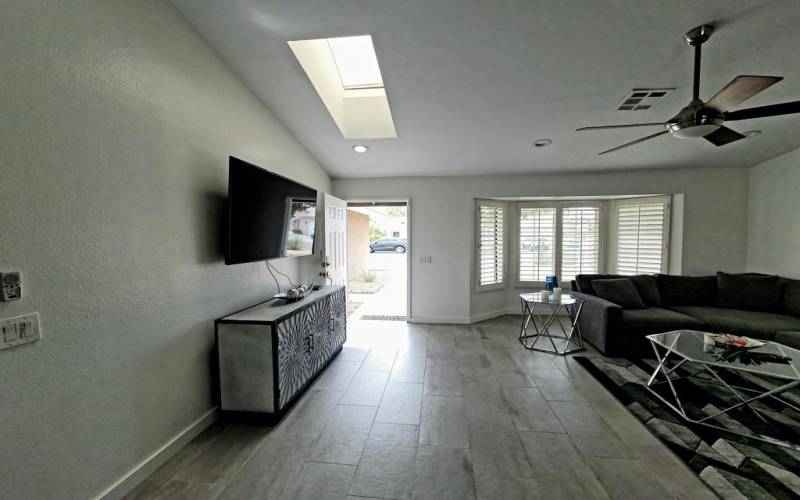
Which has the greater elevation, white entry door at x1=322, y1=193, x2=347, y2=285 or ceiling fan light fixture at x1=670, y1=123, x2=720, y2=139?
ceiling fan light fixture at x1=670, y1=123, x2=720, y2=139

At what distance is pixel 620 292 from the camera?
3.76 meters

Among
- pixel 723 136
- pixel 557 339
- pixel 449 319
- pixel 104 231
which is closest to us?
pixel 104 231

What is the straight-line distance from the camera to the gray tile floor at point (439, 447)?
5.44ft

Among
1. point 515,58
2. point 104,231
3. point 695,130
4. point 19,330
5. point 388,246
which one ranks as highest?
point 515,58

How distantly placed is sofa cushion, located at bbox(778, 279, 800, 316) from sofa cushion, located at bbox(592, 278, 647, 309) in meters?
1.44

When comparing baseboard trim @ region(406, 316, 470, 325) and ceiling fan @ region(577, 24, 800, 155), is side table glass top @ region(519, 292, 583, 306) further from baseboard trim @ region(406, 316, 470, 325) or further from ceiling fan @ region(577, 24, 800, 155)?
ceiling fan @ region(577, 24, 800, 155)

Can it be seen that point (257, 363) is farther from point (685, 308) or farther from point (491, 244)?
point (685, 308)

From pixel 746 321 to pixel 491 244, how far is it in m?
2.95

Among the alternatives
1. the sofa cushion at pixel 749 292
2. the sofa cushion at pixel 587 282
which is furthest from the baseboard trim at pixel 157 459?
the sofa cushion at pixel 749 292

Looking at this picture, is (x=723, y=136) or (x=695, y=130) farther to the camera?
(x=723, y=136)

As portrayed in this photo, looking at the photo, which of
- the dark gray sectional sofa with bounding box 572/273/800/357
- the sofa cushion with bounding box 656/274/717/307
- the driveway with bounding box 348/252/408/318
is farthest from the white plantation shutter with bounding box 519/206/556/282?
the driveway with bounding box 348/252/408/318

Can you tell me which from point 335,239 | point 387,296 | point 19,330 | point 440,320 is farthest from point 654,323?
point 19,330

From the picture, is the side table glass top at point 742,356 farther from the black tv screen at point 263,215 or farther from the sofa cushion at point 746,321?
the black tv screen at point 263,215

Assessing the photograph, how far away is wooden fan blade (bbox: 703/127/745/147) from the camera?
210cm
